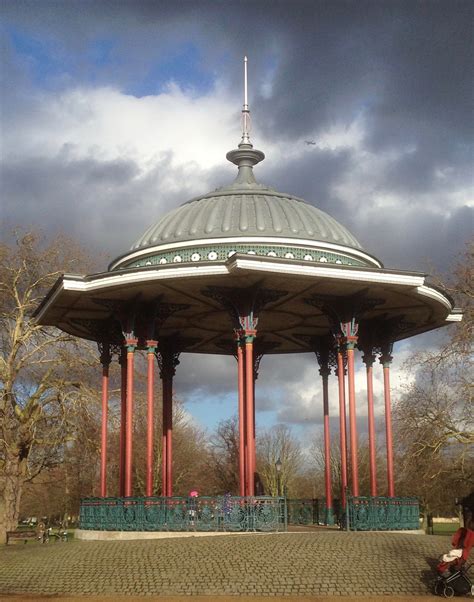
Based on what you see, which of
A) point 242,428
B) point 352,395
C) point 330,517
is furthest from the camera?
point 330,517

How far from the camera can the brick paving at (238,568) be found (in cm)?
1667

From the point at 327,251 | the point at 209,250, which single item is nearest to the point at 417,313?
the point at 327,251

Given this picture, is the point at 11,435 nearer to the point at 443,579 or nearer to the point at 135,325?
the point at 135,325

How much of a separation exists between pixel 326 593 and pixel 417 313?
1514 centimetres

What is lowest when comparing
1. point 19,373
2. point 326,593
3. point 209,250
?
point 326,593

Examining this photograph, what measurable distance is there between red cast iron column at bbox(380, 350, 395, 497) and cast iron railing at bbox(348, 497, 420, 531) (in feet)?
7.34

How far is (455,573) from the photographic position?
16.1 meters

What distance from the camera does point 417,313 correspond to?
29.8m

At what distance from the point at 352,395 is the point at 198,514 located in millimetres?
5892

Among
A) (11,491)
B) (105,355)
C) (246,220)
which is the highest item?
(246,220)

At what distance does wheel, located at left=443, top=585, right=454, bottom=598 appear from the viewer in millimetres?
16047

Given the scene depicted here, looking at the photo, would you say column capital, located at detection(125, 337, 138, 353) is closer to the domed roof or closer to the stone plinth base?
the domed roof

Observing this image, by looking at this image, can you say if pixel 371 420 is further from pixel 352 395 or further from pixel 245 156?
pixel 245 156

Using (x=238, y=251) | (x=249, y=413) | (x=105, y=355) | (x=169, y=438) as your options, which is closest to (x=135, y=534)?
(x=249, y=413)
